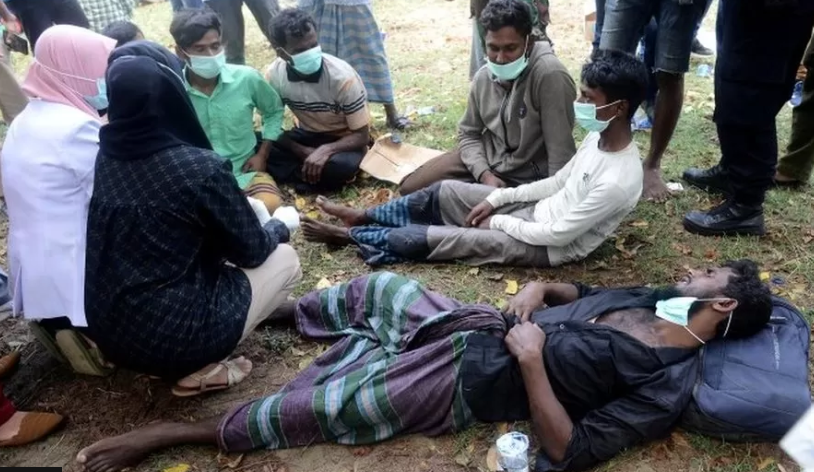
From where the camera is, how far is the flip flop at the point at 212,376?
286cm

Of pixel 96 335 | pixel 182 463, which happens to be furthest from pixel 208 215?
pixel 182 463

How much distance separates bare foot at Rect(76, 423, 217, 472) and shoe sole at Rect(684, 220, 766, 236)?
9.99 feet

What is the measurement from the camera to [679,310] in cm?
251

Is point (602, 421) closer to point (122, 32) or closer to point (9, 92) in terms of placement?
point (122, 32)

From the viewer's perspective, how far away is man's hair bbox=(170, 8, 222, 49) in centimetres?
387

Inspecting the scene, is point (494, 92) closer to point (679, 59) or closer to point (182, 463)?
point (679, 59)

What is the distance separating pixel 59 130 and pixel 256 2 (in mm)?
3572

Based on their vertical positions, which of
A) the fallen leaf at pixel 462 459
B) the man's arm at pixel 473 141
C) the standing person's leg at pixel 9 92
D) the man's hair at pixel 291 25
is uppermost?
the man's hair at pixel 291 25

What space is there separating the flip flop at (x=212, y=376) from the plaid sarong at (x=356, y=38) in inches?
122

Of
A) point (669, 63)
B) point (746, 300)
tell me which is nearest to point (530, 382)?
point (746, 300)

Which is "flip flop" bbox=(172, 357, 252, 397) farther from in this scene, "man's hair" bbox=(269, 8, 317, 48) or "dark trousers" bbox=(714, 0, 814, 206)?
"dark trousers" bbox=(714, 0, 814, 206)

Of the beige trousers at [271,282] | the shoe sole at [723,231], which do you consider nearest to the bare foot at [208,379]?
the beige trousers at [271,282]

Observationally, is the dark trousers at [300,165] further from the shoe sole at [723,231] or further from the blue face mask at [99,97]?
the shoe sole at [723,231]

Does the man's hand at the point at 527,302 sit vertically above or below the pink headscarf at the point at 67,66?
below
